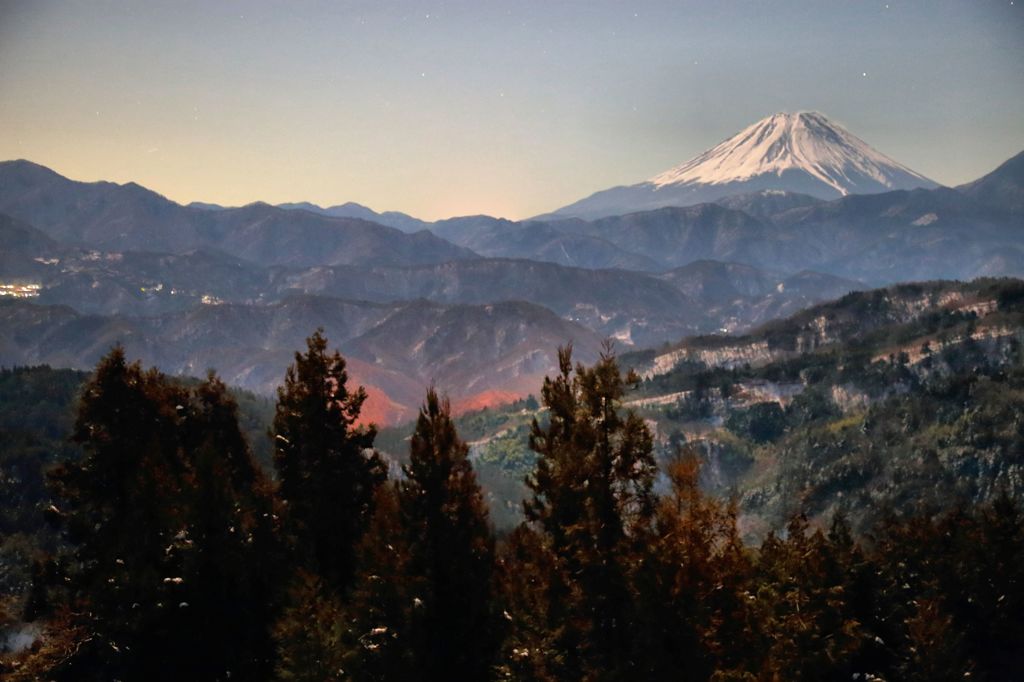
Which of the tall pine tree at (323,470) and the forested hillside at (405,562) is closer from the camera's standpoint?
the forested hillside at (405,562)

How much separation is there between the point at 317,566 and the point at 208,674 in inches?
292

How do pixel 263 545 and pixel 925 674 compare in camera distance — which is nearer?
pixel 263 545

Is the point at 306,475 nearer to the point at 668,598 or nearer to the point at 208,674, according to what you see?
the point at 208,674

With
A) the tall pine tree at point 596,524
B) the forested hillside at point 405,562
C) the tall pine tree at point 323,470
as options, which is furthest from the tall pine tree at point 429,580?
the tall pine tree at point 323,470

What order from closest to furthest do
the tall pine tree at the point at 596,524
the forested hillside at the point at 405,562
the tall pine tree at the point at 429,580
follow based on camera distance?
the forested hillside at the point at 405,562, the tall pine tree at the point at 596,524, the tall pine tree at the point at 429,580

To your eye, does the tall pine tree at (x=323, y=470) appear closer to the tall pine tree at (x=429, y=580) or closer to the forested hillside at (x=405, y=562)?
the forested hillside at (x=405, y=562)

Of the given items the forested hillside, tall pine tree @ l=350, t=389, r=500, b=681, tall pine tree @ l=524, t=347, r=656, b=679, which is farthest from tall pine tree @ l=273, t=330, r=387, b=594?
tall pine tree @ l=524, t=347, r=656, b=679

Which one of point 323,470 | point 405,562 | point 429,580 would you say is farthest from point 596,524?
point 323,470

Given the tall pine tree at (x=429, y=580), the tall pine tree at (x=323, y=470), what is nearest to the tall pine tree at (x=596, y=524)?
the tall pine tree at (x=429, y=580)

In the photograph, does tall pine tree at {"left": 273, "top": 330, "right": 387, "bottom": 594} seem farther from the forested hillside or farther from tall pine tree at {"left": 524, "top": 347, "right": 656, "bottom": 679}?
tall pine tree at {"left": 524, "top": 347, "right": 656, "bottom": 679}

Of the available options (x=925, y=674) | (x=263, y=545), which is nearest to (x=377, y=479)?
(x=263, y=545)

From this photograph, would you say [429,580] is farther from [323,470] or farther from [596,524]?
[323,470]

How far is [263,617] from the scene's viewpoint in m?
42.9

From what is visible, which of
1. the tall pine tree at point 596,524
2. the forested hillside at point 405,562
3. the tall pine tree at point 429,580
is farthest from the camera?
the tall pine tree at point 429,580
